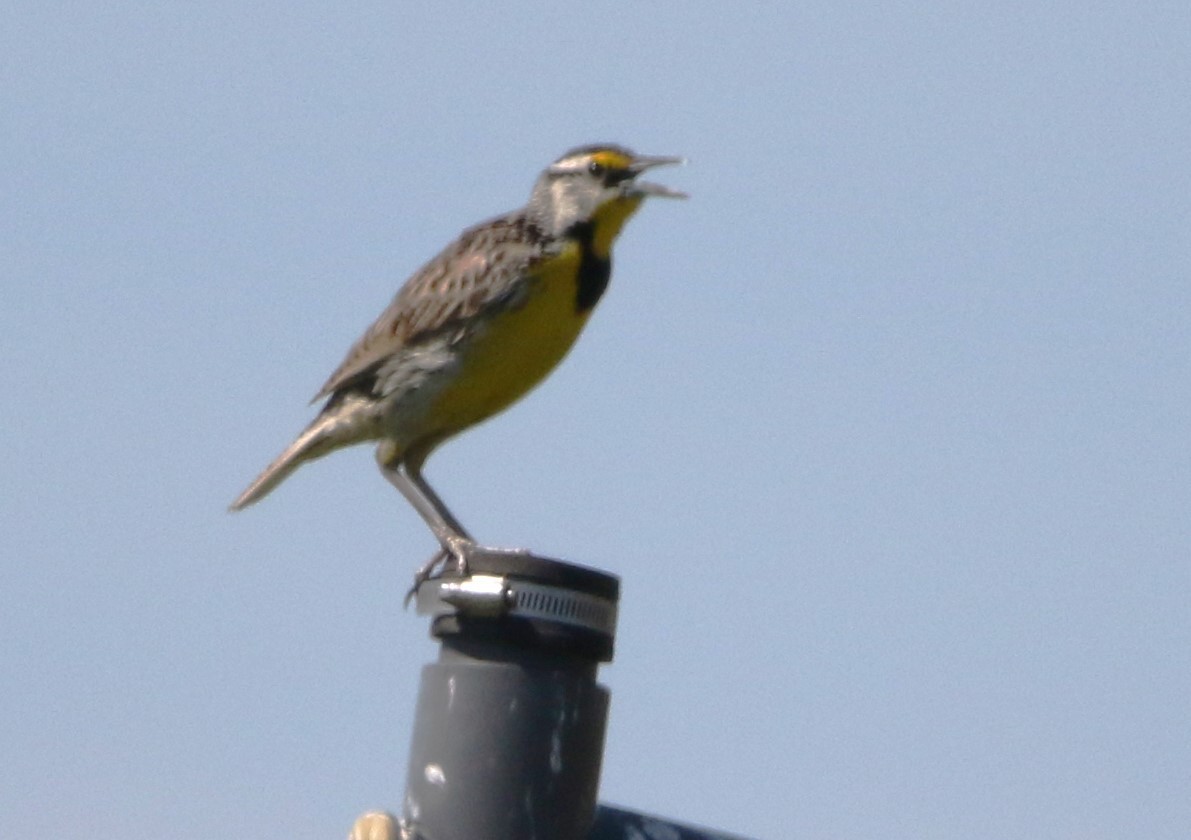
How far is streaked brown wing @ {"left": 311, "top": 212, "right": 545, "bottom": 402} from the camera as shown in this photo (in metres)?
7.84

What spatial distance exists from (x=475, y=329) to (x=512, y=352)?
0.51ft

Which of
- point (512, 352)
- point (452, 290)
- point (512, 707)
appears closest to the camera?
point (512, 707)

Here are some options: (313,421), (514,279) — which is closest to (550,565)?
(514,279)

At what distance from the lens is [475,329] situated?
781 cm

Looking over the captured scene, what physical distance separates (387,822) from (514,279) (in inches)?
146

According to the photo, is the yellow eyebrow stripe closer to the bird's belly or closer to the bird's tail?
the bird's belly

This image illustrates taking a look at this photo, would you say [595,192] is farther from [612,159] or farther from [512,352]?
[512,352]

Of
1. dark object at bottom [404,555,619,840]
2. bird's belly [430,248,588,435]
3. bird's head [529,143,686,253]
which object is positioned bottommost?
dark object at bottom [404,555,619,840]

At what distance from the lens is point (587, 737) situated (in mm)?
4723

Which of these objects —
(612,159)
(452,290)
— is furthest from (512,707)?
(612,159)

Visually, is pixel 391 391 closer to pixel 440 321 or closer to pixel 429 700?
pixel 440 321

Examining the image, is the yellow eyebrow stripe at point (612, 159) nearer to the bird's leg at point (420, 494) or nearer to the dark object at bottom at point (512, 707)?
the bird's leg at point (420, 494)

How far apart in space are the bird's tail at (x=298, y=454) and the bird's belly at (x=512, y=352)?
585mm

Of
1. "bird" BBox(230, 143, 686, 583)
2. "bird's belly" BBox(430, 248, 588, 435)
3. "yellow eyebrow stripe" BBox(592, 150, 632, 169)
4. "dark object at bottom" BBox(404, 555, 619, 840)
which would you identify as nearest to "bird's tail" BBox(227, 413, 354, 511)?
"bird" BBox(230, 143, 686, 583)
